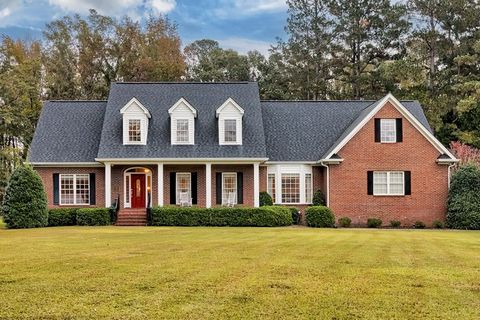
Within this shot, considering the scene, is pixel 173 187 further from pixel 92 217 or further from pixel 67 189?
pixel 67 189

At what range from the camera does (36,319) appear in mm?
6762

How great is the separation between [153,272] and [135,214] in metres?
18.5

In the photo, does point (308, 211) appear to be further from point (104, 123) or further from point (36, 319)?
point (36, 319)

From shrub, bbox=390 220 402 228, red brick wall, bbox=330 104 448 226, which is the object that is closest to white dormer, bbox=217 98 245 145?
red brick wall, bbox=330 104 448 226

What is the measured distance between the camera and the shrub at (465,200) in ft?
87.8

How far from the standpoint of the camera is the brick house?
2838 cm

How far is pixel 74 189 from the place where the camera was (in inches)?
1166

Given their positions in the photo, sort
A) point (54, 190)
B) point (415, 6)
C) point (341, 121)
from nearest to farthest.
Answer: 1. point (54, 190)
2. point (341, 121)
3. point (415, 6)

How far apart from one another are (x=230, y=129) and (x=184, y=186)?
406cm

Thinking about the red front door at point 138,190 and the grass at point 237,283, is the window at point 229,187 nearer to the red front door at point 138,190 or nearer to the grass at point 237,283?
the red front door at point 138,190

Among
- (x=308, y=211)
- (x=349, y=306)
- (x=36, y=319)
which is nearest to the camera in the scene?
(x=36, y=319)

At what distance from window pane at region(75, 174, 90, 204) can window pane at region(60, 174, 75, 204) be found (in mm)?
284

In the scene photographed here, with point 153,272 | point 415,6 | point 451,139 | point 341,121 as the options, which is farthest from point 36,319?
point 415,6

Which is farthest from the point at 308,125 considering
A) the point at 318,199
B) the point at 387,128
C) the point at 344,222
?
the point at 344,222
